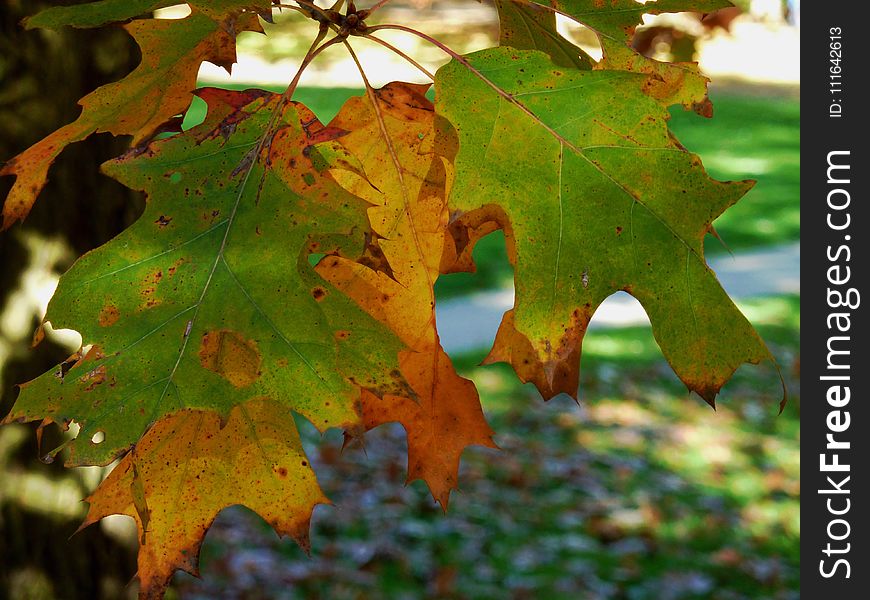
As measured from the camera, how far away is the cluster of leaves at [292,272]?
96 centimetres

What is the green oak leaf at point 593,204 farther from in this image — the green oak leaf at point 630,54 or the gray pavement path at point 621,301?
the gray pavement path at point 621,301

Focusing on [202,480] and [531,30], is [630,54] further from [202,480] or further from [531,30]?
[202,480]

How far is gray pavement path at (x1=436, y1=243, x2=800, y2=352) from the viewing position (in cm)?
673

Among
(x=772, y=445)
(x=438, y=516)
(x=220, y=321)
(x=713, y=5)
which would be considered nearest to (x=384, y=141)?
(x=220, y=321)

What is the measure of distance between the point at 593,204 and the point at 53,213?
140 centimetres

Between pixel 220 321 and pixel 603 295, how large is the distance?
15.2 inches

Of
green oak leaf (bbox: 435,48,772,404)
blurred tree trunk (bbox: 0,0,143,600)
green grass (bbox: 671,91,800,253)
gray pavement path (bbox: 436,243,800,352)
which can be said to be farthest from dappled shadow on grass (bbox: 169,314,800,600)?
green grass (bbox: 671,91,800,253)

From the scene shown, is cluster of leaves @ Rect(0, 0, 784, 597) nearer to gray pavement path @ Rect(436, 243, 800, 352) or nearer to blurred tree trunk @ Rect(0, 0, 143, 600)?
blurred tree trunk @ Rect(0, 0, 143, 600)

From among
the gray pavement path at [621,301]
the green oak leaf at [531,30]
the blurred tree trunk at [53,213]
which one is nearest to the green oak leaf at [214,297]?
the green oak leaf at [531,30]

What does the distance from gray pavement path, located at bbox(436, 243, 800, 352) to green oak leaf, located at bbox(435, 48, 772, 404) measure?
5233mm

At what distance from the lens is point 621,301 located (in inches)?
319

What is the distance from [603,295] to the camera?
1.01 metres

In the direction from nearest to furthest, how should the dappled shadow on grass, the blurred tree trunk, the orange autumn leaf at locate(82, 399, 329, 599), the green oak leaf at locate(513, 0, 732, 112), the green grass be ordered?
the orange autumn leaf at locate(82, 399, 329, 599), the green oak leaf at locate(513, 0, 732, 112), the blurred tree trunk, the dappled shadow on grass, the green grass

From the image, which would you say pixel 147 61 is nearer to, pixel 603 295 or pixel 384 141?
pixel 384 141
